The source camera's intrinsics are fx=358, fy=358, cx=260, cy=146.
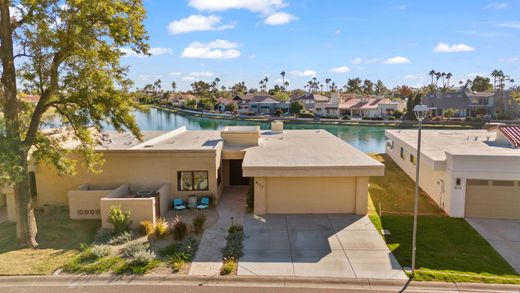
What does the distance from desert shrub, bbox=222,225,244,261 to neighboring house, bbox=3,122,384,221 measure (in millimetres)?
2514

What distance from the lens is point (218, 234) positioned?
48.8 ft

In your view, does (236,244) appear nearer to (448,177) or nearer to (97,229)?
(97,229)

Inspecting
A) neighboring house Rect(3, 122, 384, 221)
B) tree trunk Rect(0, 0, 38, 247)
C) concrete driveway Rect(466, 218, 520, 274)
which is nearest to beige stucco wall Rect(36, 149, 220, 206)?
neighboring house Rect(3, 122, 384, 221)

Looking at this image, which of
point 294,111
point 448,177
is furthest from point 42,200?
point 294,111

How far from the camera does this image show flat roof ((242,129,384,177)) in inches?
653

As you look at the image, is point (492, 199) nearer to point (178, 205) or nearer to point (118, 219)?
point (178, 205)

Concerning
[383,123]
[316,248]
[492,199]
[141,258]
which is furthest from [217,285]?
[383,123]

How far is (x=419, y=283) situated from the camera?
11.2 meters

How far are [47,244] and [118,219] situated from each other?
2752mm

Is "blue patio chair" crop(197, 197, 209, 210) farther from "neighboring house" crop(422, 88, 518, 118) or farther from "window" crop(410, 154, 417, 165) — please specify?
"neighboring house" crop(422, 88, 518, 118)

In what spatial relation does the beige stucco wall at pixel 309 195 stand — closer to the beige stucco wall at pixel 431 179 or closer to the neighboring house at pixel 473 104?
the beige stucco wall at pixel 431 179

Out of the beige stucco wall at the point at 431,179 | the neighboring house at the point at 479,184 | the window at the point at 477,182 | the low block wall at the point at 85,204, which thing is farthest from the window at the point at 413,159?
the low block wall at the point at 85,204

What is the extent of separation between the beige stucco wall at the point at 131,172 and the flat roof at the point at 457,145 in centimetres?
1203

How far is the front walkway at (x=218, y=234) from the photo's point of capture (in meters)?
12.1
